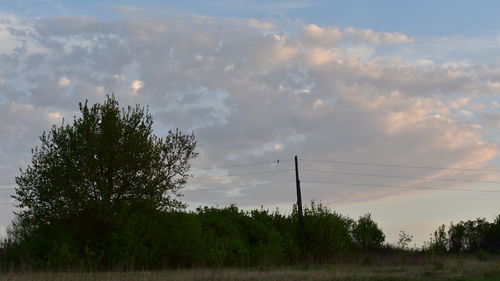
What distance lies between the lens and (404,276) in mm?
28359

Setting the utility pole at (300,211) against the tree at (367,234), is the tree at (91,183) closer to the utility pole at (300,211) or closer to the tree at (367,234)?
the utility pole at (300,211)

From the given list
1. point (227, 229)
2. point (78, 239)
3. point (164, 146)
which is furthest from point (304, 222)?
point (78, 239)

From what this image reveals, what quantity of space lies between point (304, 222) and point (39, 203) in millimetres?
26658

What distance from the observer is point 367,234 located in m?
82.0

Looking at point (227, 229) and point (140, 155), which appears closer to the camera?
point (140, 155)

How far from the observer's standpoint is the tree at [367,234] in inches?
3049

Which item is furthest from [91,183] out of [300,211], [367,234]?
[367,234]

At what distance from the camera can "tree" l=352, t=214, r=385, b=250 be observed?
254ft

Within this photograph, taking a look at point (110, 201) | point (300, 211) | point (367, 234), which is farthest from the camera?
point (367, 234)

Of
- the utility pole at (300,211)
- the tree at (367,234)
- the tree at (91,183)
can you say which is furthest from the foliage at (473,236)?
the tree at (91,183)

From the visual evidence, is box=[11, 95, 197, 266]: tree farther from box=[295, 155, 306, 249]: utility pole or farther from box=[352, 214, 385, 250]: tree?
box=[352, 214, 385, 250]: tree

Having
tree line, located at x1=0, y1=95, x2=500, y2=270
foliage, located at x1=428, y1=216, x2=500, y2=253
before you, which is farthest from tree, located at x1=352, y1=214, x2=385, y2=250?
tree line, located at x1=0, y1=95, x2=500, y2=270

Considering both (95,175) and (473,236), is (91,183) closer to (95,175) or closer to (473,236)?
(95,175)

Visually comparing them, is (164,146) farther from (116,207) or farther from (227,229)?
(227,229)
